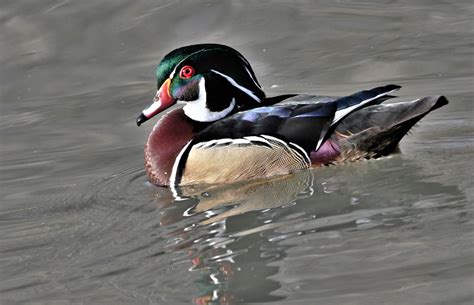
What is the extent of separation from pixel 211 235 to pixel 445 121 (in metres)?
2.52

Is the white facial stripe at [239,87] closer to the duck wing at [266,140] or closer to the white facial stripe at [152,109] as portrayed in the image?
the duck wing at [266,140]

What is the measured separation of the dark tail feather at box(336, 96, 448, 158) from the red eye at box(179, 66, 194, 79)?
39.9 inches

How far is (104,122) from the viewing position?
9.25 meters

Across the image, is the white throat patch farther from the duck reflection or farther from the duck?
the duck reflection

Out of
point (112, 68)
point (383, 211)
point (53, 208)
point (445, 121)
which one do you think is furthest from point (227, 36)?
point (383, 211)

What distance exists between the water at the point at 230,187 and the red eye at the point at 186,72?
2.38ft

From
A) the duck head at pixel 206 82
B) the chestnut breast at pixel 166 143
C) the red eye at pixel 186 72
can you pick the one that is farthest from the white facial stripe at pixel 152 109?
the red eye at pixel 186 72

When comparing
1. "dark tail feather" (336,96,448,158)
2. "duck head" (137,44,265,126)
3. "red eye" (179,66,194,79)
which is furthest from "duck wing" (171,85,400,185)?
"red eye" (179,66,194,79)

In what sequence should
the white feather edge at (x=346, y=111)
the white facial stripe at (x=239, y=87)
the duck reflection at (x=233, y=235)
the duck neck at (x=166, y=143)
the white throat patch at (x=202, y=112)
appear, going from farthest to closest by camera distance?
the white throat patch at (x=202, y=112) → the white facial stripe at (x=239, y=87) → the duck neck at (x=166, y=143) → the white feather edge at (x=346, y=111) → the duck reflection at (x=233, y=235)

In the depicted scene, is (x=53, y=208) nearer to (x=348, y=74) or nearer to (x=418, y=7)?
(x=348, y=74)

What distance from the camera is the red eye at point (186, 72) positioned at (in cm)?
774

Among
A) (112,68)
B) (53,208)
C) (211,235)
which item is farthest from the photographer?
(112,68)

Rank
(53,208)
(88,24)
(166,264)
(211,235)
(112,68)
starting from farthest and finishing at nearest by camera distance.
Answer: (88,24) → (112,68) → (53,208) → (211,235) → (166,264)

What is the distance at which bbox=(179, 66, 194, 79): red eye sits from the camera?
7.74 metres
